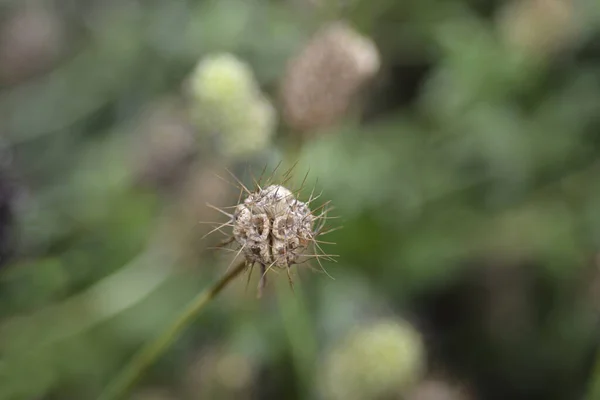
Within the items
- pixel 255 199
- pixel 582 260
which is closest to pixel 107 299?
pixel 255 199

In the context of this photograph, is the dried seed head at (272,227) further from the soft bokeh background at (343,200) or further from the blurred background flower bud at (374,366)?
the blurred background flower bud at (374,366)

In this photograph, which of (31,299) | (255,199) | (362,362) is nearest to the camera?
(255,199)

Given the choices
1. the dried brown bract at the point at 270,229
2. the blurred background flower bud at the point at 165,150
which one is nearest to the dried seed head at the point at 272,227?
the dried brown bract at the point at 270,229

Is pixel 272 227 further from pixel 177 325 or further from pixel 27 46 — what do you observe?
pixel 27 46

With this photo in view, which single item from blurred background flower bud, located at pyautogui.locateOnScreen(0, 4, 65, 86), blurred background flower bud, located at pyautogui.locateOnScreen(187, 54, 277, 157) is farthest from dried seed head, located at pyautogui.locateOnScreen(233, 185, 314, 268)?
blurred background flower bud, located at pyautogui.locateOnScreen(0, 4, 65, 86)

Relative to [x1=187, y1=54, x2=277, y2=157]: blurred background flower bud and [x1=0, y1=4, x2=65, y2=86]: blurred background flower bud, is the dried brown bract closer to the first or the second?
[x1=187, y1=54, x2=277, y2=157]: blurred background flower bud

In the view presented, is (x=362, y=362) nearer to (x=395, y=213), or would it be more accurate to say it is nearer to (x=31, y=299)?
(x=395, y=213)

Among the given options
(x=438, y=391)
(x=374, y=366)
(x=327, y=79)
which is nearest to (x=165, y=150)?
(x=327, y=79)

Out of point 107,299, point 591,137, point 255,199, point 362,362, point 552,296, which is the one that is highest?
point 591,137
